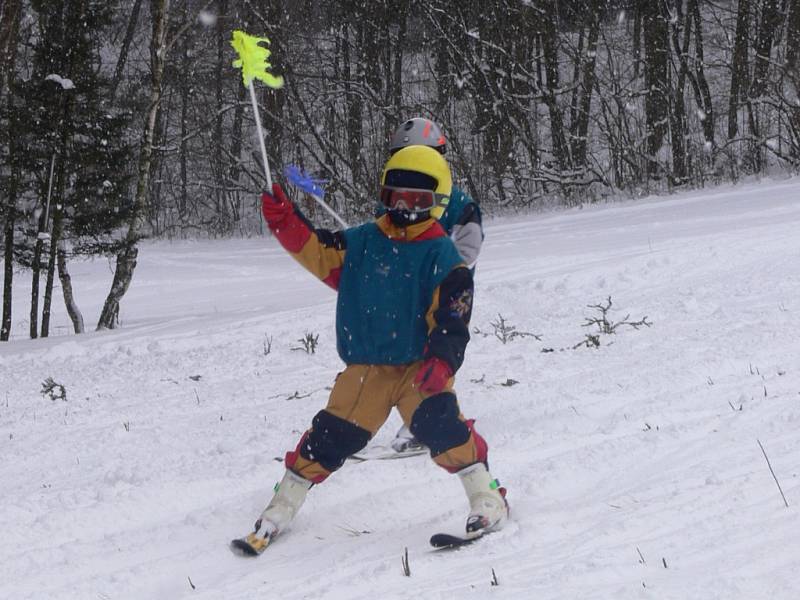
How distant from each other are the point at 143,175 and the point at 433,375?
33.9ft

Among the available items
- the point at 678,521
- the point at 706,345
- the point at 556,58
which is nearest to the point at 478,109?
the point at 556,58

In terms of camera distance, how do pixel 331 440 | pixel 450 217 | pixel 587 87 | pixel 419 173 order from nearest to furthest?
1. pixel 331 440
2. pixel 419 173
3. pixel 450 217
4. pixel 587 87

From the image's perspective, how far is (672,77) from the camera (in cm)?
2159

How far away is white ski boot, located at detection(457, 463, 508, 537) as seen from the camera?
10.7ft

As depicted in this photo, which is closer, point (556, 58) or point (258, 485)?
point (258, 485)

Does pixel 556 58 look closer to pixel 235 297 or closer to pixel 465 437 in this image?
pixel 235 297

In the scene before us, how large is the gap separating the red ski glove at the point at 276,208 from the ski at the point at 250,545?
121cm

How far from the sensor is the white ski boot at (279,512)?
11.2ft

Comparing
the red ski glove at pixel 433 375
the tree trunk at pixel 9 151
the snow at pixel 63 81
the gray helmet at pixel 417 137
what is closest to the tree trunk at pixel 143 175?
the snow at pixel 63 81

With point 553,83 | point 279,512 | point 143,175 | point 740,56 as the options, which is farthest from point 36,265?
point 740,56

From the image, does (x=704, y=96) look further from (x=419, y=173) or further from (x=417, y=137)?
(x=419, y=173)

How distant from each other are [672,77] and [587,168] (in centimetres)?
369

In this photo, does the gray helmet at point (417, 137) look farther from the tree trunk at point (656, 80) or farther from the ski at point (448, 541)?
the tree trunk at point (656, 80)

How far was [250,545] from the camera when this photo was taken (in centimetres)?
338
